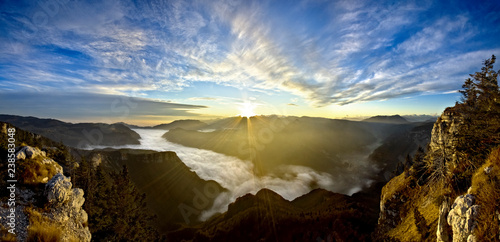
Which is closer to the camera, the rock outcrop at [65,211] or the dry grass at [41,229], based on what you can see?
the dry grass at [41,229]

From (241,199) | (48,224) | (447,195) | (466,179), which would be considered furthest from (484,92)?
(241,199)

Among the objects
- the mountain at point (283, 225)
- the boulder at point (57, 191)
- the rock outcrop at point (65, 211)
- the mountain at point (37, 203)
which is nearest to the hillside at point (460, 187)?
the mountain at point (37, 203)

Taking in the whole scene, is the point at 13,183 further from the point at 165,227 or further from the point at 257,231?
the point at 165,227

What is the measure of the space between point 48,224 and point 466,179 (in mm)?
25862

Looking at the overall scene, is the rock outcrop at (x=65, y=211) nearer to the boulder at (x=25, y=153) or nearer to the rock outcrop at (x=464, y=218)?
the boulder at (x=25, y=153)

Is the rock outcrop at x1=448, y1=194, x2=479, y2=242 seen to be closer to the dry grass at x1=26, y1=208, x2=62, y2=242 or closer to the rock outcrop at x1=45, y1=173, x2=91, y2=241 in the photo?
the dry grass at x1=26, y1=208, x2=62, y2=242

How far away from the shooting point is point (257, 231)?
79.0 m

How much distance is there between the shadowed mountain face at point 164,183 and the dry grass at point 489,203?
114986 mm

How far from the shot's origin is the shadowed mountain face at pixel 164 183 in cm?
10525

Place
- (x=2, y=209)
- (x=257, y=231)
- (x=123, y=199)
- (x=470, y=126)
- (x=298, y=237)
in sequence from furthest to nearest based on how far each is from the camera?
(x=257, y=231) < (x=298, y=237) < (x=123, y=199) < (x=470, y=126) < (x=2, y=209)

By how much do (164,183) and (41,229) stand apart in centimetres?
12705

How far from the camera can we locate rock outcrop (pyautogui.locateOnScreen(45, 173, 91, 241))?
11.2m

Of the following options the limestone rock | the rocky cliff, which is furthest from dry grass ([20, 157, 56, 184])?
the limestone rock

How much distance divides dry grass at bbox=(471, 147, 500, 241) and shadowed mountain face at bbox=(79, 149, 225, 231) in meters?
115
